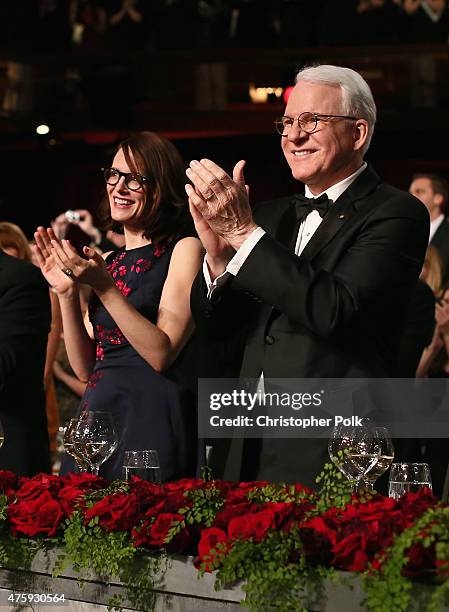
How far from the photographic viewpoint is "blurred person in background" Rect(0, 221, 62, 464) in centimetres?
463

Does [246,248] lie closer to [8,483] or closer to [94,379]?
[8,483]

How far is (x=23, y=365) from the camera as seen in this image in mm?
3102

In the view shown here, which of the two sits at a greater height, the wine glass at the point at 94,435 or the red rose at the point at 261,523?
the wine glass at the point at 94,435

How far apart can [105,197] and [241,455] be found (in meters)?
1.15

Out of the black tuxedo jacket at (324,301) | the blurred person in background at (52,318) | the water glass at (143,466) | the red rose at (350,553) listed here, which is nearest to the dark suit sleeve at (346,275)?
the black tuxedo jacket at (324,301)

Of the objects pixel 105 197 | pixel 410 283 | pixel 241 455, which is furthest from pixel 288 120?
pixel 105 197

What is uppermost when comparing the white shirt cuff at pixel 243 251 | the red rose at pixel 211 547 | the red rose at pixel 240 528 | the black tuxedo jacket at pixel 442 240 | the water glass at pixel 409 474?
the black tuxedo jacket at pixel 442 240

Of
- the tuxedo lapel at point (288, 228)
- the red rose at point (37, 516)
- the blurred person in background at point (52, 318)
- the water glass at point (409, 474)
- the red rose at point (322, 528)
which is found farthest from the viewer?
the blurred person in background at point (52, 318)

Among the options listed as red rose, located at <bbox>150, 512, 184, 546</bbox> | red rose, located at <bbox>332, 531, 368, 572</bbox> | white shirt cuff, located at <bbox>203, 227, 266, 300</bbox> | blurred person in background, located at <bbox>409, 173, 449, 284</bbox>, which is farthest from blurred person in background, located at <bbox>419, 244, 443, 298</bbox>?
red rose, located at <bbox>332, 531, 368, 572</bbox>

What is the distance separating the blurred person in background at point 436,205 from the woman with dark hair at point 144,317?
378cm

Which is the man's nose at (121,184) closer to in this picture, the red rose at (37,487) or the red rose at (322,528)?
the red rose at (37,487)

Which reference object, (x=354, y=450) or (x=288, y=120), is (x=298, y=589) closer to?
(x=354, y=450)

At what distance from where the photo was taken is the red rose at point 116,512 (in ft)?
5.60

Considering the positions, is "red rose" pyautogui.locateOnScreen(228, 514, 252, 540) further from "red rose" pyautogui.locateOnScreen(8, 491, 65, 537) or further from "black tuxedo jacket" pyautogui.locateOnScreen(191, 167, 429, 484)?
"black tuxedo jacket" pyautogui.locateOnScreen(191, 167, 429, 484)
